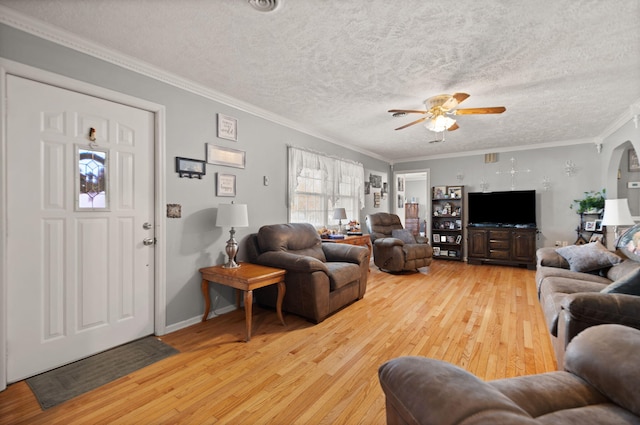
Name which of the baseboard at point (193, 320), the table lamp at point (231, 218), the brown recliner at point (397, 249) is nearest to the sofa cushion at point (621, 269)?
the brown recliner at point (397, 249)

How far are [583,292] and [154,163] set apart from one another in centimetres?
373

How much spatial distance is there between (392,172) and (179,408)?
6657 millimetres

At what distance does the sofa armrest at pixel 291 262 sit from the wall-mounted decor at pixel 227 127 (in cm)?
142

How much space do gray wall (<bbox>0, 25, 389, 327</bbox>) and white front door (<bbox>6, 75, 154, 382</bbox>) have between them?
0.18m

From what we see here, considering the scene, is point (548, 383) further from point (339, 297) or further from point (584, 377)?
point (339, 297)

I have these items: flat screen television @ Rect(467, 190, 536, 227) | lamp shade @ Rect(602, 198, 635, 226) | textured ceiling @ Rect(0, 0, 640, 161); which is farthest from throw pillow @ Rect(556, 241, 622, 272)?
flat screen television @ Rect(467, 190, 536, 227)

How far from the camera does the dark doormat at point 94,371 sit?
1.85m

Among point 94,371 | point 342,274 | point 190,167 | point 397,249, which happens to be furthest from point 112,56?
point 397,249

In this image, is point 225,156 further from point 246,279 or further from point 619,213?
point 619,213

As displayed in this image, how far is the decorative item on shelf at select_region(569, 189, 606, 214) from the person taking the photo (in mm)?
4887

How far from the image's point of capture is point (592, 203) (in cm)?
491

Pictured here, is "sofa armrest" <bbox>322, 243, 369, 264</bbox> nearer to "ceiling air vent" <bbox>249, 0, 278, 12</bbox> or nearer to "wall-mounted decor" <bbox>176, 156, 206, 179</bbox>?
"wall-mounted decor" <bbox>176, 156, 206, 179</bbox>

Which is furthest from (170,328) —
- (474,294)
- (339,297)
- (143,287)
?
(474,294)

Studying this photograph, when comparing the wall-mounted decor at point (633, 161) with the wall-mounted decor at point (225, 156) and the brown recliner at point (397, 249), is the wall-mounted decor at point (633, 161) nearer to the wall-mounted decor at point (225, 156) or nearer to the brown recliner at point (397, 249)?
the brown recliner at point (397, 249)
